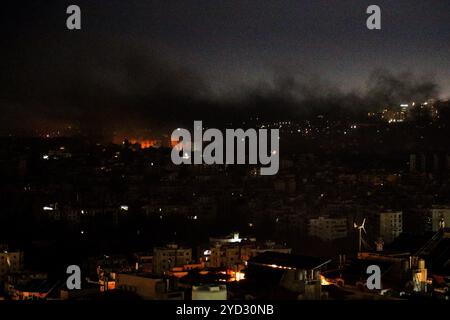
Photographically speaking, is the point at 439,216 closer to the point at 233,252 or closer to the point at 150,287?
the point at 233,252

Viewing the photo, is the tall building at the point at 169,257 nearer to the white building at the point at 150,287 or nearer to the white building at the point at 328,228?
the white building at the point at 328,228

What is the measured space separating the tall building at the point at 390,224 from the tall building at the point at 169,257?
3485mm

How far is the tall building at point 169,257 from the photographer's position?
336 inches

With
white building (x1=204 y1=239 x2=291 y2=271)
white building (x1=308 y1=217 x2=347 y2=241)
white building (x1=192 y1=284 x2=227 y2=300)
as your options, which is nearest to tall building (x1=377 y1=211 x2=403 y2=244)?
white building (x1=308 y1=217 x2=347 y2=241)

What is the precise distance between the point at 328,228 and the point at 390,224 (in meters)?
0.97

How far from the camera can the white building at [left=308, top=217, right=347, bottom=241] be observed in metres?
11.1

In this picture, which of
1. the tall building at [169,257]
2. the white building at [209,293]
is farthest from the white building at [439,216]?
the white building at [209,293]

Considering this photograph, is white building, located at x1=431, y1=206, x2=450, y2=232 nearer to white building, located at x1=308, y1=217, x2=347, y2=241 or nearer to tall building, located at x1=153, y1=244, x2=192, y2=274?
white building, located at x1=308, y1=217, x2=347, y2=241

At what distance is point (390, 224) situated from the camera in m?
11.4

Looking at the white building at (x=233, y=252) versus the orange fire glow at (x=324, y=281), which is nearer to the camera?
the orange fire glow at (x=324, y=281)

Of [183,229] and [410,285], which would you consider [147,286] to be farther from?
[183,229]

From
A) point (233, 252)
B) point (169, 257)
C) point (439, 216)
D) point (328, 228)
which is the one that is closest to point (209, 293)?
point (233, 252)
